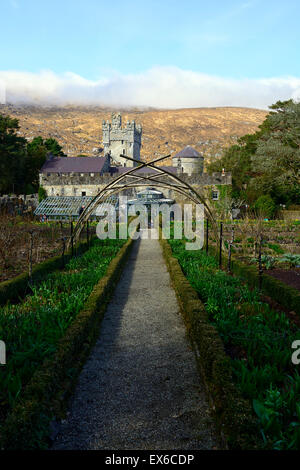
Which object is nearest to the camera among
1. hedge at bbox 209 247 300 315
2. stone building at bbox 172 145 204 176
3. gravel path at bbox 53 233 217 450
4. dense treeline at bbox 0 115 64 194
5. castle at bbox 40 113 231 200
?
gravel path at bbox 53 233 217 450

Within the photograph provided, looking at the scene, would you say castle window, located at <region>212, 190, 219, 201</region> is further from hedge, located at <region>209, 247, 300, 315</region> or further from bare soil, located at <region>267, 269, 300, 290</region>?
hedge, located at <region>209, 247, 300, 315</region>

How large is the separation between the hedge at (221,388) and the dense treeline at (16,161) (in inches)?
1435

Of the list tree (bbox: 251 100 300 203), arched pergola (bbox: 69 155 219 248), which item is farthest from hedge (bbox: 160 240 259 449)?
tree (bbox: 251 100 300 203)

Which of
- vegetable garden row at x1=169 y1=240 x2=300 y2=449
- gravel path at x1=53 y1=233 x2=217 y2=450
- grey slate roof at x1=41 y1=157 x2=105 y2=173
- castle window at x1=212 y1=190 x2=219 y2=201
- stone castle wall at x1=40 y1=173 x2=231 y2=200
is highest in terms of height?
grey slate roof at x1=41 y1=157 x2=105 y2=173

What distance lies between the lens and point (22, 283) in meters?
8.06

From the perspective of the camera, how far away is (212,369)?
164 inches

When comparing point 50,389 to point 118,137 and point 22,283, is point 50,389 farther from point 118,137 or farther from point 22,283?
point 118,137

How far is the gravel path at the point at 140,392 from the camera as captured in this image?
11.4 ft

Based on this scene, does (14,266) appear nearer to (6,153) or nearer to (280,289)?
(280,289)

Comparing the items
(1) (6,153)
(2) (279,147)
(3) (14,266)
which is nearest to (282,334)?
Answer: (3) (14,266)

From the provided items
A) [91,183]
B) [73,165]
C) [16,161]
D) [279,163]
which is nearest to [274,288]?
[279,163]

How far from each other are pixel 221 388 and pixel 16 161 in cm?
4097

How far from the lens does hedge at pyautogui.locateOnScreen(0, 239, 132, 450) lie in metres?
3.04

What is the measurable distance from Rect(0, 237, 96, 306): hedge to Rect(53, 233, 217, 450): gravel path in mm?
2081
